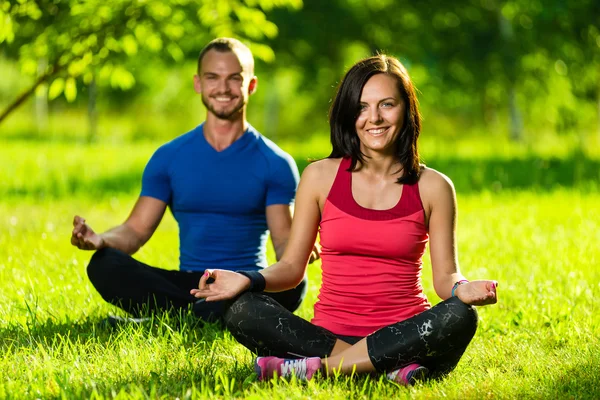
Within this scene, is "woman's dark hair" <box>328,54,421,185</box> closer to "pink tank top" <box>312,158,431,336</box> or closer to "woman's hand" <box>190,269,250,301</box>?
"pink tank top" <box>312,158,431,336</box>

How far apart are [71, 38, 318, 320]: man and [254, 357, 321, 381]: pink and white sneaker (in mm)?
1220

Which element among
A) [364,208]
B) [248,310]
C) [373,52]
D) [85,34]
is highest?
[373,52]

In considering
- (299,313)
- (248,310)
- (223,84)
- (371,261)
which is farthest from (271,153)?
(248,310)

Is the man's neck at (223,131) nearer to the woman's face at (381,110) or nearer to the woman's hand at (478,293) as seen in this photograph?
the woman's face at (381,110)

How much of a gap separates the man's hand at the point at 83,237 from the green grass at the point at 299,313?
1.47 feet

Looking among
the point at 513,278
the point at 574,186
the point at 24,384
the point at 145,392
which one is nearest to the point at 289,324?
the point at 145,392

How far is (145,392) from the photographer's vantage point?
3.65 m

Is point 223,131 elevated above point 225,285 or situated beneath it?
elevated above

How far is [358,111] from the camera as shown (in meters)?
4.23

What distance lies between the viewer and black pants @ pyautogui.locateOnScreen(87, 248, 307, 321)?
5074 mm

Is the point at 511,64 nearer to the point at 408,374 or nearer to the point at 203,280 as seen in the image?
the point at 408,374

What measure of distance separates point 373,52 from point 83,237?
12529 mm

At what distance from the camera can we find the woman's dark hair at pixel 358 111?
422 centimetres

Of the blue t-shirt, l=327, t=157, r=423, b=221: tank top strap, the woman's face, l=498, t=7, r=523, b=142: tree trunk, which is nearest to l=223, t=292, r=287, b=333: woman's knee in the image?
l=327, t=157, r=423, b=221: tank top strap
